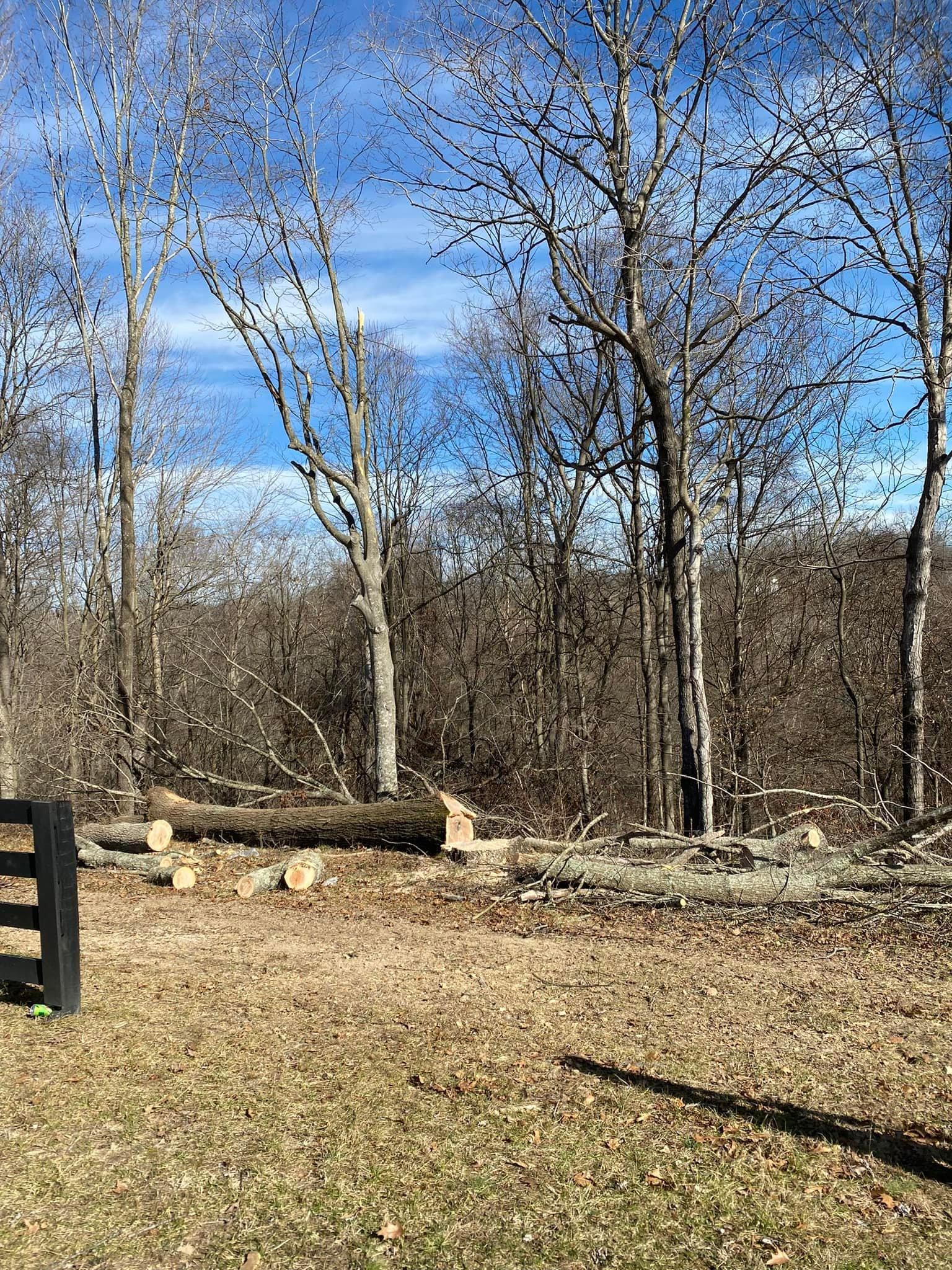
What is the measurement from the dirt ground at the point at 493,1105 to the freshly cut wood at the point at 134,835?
14.9 feet

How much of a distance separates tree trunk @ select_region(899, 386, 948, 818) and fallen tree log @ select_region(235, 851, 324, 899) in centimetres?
774

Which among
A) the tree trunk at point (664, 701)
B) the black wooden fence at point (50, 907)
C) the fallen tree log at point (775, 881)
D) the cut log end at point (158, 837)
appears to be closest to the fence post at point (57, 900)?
the black wooden fence at point (50, 907)

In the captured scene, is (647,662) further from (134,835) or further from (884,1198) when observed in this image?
(884,1198)

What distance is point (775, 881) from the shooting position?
7.46 metres

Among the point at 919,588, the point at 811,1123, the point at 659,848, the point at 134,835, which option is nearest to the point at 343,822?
the point at 134,835

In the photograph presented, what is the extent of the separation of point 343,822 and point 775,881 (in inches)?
207

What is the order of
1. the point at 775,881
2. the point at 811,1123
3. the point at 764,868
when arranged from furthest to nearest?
the point at 764,868, the point at 775,881, the point at 811,1123

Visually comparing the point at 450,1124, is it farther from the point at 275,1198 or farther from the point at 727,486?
the point at 727,486

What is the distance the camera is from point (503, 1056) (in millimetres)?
4609

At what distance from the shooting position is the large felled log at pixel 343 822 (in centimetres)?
1020

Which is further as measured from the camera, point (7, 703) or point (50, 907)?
point (7, 703)

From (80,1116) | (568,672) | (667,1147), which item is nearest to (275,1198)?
(80,1116)

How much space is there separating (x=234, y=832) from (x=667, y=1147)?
8780 mm

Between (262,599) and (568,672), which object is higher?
(262,599)
